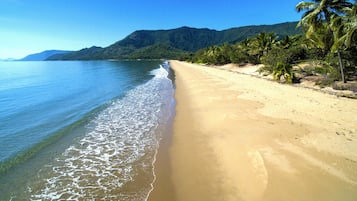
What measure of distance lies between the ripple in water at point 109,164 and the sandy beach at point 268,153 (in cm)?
103

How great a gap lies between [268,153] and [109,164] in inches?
210

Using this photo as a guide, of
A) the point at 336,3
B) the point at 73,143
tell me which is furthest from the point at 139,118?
the point at 336,3

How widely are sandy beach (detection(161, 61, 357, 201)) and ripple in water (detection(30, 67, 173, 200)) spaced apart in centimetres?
103

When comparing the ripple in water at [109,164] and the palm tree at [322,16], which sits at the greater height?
the palm tree at [322,16]

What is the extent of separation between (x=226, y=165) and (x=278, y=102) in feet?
26.9

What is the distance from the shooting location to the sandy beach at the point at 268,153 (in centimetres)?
510

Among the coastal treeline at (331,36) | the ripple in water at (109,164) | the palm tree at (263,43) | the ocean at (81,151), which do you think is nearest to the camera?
the ripple in water at (109,164)

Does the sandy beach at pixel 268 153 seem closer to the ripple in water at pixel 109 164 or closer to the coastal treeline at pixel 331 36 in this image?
the ripple in water at pixel 109 164

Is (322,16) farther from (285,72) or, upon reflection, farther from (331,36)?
(285,72)

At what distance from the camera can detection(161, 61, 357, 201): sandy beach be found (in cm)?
510

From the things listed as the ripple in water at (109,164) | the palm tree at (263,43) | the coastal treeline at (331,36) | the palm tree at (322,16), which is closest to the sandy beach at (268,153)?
the ripple in water at (109,164)

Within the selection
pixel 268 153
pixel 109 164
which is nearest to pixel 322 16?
pixel 268 153

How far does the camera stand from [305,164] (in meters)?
5.99

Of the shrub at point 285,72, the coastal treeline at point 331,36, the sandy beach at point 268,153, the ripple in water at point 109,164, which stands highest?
the coastal treeline at point 331,36
